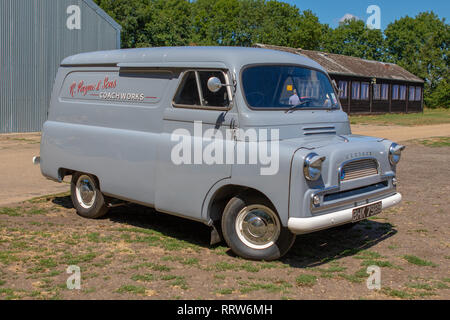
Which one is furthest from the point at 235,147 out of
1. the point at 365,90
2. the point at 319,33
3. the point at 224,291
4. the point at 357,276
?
the point at 319,33

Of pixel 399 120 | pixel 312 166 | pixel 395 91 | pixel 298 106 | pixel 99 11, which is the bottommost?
pixel 399 120

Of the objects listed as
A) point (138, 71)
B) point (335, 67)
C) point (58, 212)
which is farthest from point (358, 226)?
point (335, 67)

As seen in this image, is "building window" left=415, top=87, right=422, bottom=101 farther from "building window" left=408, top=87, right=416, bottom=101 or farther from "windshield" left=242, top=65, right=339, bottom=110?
"windshield" left=242, top=65, right=339, bottom=110

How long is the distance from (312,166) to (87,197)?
149 inches

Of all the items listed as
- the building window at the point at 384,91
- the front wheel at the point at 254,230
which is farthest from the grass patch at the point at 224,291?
the building window at the point at 384,91

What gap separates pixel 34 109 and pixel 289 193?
734 inches

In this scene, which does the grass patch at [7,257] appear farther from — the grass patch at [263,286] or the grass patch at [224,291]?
the grass patch at [263,286]

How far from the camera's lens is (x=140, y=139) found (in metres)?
6.58

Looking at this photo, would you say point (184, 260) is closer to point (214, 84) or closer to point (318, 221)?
point (318, 221)

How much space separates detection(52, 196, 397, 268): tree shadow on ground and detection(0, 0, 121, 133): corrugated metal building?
14.0m

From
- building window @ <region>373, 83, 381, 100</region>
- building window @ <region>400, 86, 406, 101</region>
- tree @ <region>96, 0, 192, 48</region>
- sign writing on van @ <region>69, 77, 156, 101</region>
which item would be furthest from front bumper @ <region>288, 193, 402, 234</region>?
building window @ <region>400, 86, 406, 101</region>

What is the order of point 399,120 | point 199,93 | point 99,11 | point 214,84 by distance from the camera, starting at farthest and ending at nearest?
1. point 399,120
2. point 99,11
3. point 199,93
4. point 214,84

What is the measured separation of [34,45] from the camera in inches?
837
